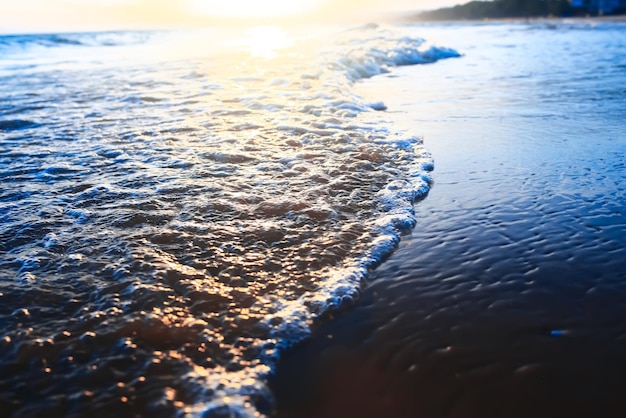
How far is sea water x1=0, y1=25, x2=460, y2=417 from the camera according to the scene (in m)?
2.43

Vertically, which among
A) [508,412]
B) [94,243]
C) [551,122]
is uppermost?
[551,122]

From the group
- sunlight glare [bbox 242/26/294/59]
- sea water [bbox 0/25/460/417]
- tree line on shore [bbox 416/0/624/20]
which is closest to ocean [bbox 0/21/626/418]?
sea water [bbox 0/25/460/417]

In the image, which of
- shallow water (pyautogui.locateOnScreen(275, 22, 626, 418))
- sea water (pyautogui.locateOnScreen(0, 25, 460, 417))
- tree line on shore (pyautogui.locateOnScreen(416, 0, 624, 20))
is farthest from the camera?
tree line on shore (pyautogui.locateOnScreen(416, 0, 624, 20))

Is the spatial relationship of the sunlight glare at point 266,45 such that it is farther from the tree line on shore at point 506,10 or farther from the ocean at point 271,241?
the tree line on shore at point 506,10

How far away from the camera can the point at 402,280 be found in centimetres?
325

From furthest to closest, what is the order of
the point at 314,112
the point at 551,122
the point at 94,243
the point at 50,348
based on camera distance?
the point at 314,112
the point at 551,122
the point at 94,243
the point at 50,348

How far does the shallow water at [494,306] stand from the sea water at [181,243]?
0.26m

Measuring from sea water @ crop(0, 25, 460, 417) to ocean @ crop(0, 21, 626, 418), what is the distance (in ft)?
0.05

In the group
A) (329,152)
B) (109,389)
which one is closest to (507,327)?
(109,389)

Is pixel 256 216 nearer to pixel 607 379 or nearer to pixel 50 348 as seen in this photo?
pixel 50 348

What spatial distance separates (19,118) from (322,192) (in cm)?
658

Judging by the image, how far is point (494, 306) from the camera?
9.60ft

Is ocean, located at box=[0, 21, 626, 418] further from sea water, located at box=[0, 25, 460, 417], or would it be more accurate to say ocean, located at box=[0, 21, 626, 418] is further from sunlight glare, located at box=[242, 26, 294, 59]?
sunlight glare, located at box=[242, 26, 294, 59]

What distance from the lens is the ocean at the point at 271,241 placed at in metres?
2.51
